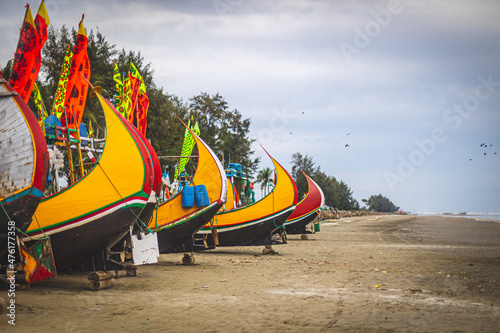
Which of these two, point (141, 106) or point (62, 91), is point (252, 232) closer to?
point (141, 106)

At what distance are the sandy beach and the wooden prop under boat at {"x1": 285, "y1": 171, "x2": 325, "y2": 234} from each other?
42.2ft

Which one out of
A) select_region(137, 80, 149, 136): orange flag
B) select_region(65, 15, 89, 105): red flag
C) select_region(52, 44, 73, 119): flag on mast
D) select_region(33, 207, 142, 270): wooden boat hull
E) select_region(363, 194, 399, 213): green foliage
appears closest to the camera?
select_region(33, 207, 142, 270): wooden boat hull

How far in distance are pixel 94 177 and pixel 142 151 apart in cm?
110

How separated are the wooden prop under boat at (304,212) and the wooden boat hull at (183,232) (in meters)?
12.3

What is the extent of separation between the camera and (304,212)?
Answer: 25.7 metres

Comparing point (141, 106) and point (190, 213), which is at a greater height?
point (141, 106)

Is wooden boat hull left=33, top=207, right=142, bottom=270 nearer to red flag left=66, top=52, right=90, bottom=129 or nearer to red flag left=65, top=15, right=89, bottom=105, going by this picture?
red flag left=66, top=52, right=90, bottom=129

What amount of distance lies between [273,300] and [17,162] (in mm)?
4510

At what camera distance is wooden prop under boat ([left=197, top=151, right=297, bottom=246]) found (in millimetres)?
17000

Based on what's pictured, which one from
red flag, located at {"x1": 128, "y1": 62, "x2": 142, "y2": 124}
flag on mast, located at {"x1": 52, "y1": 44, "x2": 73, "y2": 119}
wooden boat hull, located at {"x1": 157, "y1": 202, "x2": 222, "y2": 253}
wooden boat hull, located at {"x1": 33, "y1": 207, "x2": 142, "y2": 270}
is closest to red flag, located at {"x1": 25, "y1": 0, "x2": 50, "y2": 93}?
flag on mast, located at {"x1": 52, "y1": 44, "x2": 73, "y2": 119}

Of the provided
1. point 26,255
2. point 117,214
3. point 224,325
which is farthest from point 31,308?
point 224,325

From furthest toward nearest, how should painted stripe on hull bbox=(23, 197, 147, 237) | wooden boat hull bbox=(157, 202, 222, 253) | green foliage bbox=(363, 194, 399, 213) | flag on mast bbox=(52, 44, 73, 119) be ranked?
1. green foliage bbox=(363, 194, 399, 213)
2. wooden boat hull bbox=(157, 202, 222, 253)
3. flag on mast bbox=(52, 44, 73, 119)
4. painted stripe on hull bbox=(23, 197, 147, 237)

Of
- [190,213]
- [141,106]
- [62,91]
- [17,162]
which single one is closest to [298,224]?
[190,213]

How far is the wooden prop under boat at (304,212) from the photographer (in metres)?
25.5
